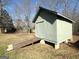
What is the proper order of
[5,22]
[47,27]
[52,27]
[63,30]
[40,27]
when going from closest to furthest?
[52,27], [47,27], [63,30], [40,27], [5,22]

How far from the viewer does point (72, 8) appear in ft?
85.8

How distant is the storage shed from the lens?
964cm

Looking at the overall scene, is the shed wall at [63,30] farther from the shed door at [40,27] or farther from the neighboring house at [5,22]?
the neighboring house at [5,22]

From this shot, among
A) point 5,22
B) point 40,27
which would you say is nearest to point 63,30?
point 40,27

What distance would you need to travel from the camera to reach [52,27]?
32.5 ft

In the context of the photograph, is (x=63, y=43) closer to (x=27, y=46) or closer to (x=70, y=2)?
(x=27, y=46)

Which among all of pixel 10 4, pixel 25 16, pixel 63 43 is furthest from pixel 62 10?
pixel 63 43

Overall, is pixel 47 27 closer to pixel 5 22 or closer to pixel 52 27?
pixel 52 27

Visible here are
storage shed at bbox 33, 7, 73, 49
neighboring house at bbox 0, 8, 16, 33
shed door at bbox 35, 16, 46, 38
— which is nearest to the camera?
storage shed at bbox 33, 7, 73, 49

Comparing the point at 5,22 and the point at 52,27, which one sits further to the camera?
the point at 5,22

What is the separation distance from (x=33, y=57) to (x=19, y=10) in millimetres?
22130

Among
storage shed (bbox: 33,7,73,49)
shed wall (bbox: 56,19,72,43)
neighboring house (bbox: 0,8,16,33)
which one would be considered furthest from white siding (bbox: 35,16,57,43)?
neighboring house (bbox: 0,8,16,33)

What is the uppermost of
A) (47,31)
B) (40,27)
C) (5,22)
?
(5,22)

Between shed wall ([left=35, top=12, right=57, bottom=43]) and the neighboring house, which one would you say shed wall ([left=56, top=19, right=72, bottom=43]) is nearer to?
shed wall ([left=35, top=12, right=57, bottom=43])
